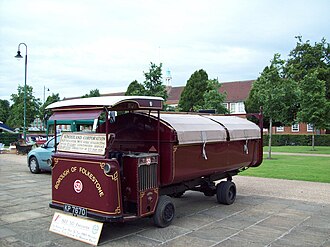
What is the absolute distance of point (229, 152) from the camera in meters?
8.98

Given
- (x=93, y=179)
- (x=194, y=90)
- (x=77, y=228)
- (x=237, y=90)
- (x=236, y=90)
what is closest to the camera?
(x=93, y=179)

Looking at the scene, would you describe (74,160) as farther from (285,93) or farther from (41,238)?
(285,93)

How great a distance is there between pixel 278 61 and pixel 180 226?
58.6 feet

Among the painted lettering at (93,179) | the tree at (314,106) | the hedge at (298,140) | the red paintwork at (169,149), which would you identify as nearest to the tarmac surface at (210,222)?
the painted lettering at (93,179)

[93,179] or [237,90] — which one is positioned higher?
[237,90]

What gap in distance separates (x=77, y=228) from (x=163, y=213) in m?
1.61

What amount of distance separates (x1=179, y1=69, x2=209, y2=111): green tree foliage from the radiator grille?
4852 centimetres

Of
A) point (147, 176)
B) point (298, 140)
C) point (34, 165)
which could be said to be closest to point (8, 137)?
point (34, 165)

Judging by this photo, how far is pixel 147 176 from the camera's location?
6.67 meters

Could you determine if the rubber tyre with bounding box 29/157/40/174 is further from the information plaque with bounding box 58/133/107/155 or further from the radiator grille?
the radiator grille

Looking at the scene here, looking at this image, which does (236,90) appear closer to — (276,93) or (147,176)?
(276,93)

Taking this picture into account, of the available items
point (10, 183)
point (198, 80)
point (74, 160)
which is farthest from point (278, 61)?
point (198, 80)

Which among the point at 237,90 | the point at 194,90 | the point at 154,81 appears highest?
the point at 237,90

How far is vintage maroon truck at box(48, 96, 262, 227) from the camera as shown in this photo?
6.17 m
